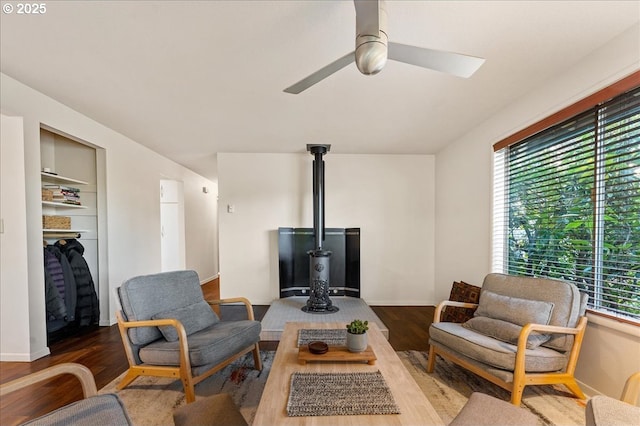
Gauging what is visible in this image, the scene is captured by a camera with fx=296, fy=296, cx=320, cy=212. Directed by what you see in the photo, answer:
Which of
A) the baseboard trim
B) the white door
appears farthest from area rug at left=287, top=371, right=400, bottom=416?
the white door

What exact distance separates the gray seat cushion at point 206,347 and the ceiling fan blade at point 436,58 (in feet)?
6.97

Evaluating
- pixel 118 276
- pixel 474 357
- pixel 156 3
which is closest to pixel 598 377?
pixel 474 357

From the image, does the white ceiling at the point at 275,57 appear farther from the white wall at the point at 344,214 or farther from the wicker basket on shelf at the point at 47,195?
the white wall at the point at 344,214

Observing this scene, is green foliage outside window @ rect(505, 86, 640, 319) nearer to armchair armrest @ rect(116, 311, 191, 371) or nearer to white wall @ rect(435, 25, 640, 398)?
white wall @ rect(435, 25, 640, 398)

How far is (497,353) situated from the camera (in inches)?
75.3

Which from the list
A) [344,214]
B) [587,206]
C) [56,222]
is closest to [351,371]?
[587,206]

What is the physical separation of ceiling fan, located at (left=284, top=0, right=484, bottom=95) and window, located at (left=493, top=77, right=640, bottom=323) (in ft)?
4.11

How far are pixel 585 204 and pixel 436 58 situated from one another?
1.66m

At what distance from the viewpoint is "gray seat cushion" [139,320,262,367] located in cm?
198

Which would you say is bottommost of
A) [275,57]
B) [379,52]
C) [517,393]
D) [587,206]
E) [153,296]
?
[517,393]

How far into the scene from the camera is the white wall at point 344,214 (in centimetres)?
472

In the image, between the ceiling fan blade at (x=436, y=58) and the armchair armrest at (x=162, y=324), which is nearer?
the ceiling fan blade at (x=436, y=58)

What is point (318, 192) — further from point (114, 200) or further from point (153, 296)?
point (114, 200)

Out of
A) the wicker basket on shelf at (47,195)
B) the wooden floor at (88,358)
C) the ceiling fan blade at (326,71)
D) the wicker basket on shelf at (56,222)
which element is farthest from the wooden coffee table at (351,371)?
the wicker basket on shelf at (47,195)
